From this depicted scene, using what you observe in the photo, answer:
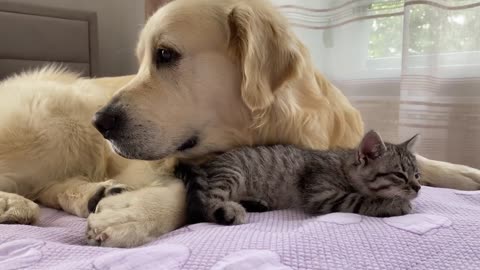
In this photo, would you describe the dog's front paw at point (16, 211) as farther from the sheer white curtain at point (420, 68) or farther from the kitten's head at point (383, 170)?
the sheer white curtain at point (420, 68)

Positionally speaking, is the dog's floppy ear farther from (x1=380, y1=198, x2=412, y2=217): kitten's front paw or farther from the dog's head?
(x1=380, y1=198, x2=412, y2=217): kitten's front paw

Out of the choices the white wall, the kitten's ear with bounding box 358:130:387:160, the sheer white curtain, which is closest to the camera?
the kitten's ear with bounding box 358:130:387:160

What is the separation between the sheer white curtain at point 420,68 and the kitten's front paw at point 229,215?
115cm

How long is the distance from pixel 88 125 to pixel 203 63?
531mm

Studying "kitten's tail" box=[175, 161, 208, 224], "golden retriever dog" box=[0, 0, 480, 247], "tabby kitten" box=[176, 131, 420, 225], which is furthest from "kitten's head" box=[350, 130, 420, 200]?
"kitten's tail" box=[175, 161, 208, 224]

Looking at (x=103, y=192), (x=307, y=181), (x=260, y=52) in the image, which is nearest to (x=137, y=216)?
(x=103, y=192)

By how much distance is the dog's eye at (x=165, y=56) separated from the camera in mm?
1341

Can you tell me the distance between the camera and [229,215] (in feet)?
3.46

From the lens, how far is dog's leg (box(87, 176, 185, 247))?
975 millimetres

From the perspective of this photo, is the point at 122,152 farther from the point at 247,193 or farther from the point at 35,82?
the point at 35,82

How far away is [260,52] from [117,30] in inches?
86.4

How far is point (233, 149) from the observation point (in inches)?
53.4

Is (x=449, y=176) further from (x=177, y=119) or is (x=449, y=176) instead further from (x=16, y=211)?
(x=16, y=211)

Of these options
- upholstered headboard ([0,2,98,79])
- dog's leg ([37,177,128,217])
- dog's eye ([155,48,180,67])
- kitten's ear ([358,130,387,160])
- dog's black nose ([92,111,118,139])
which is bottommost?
dog's leg ([37,177,128,217])
